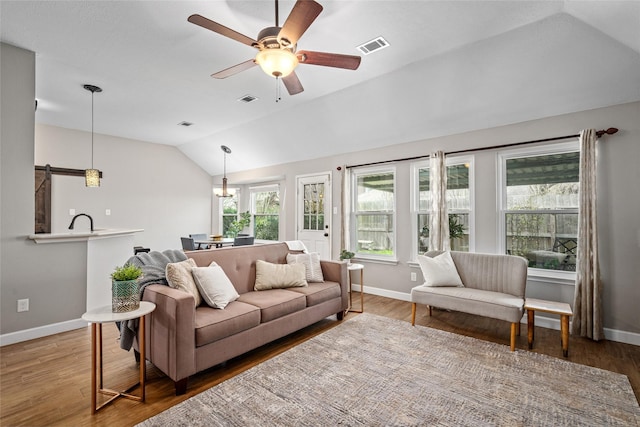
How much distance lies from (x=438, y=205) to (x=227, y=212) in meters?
5.68

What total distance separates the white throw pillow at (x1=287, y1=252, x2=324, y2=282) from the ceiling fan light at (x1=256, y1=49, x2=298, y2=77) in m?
2.28

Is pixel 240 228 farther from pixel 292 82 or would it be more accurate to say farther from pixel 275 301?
pixel 292 82

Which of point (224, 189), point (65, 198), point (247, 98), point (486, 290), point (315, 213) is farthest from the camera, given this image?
point (224, 189)

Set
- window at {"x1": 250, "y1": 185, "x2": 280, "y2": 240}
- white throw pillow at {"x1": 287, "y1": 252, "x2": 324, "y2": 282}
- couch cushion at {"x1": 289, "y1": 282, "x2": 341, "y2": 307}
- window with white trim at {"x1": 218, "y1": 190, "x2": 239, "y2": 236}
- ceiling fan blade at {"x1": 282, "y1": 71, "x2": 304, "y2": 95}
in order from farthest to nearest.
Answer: window with white trim at {"x1": 218, "y1": 190, "x2": 239, "y2": 236}, window at {"x1": 250, "y1": 185, "x2": 280, "y2": 240}, white throw pillow at {"x1": 287, "y1": 252, "x2": 324, "y2": 282}, couch cushion at {"x1": 289, "y1": 282, "x2": 341, "y2": 307}, ceiling fan blade at {"x1": 282, "y1": 71, "x2": 304, "y2": 95}

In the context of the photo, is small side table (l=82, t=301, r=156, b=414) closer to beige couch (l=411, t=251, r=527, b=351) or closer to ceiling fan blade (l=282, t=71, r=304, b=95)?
ceiling fan blade (l=282, t=71, r=304, b=95)

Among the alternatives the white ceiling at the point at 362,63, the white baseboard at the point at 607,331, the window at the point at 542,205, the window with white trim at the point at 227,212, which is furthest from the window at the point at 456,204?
the window with white trim at the point at 227,212

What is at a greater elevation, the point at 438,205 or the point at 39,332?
the point at 438,205

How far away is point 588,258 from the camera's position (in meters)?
3.17

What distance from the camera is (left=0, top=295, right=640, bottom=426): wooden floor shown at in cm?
196

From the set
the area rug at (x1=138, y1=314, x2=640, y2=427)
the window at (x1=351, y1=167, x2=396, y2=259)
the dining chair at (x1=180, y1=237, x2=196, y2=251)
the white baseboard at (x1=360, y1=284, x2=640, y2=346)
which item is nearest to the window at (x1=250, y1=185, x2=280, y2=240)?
the dining chair at (x1=180, y1=237, x2=196, y2=251)

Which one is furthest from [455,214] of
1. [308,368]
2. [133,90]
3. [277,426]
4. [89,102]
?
[89,102]

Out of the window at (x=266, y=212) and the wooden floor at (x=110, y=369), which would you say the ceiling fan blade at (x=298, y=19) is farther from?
the window at (x=266, y=212)

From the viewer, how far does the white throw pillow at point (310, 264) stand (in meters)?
3.74

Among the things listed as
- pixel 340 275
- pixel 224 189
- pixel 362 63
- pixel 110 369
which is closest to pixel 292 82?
pixel 362 63
